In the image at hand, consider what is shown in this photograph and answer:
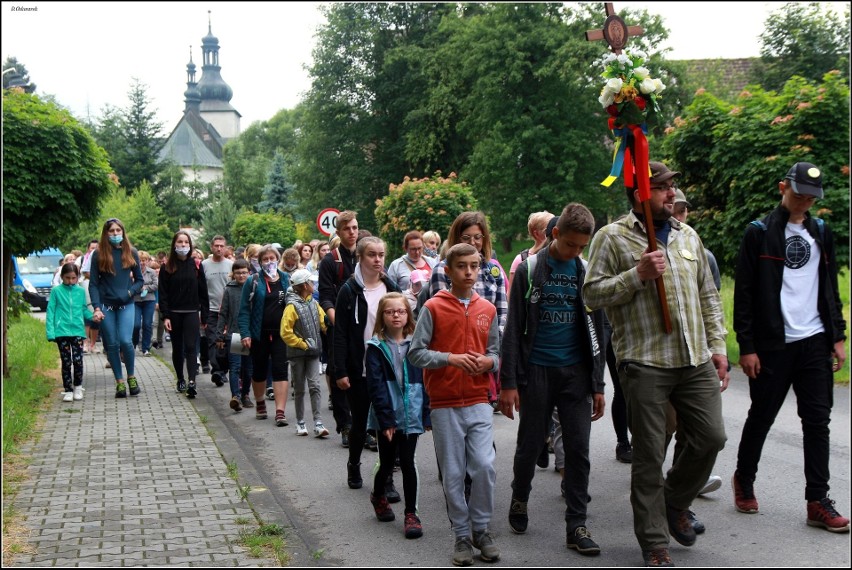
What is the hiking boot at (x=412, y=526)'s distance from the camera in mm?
6125

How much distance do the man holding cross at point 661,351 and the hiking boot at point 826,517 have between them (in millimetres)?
917

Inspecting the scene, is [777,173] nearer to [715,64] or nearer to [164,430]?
[164,430]

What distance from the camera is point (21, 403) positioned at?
10859 millimetres

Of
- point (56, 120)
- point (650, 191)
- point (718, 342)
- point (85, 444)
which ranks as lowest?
point (85, 444)

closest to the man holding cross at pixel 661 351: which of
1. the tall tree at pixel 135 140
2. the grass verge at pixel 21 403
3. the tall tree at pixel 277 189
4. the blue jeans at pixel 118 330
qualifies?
the grass verge at pixel 21 403

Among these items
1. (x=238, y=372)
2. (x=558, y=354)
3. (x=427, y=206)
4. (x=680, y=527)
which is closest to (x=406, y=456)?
(x=558, y=354)

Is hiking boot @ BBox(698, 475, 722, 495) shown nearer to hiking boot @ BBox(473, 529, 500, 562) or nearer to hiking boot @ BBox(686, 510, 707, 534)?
hiking boot @ BBox(686, 510, 707, 534)

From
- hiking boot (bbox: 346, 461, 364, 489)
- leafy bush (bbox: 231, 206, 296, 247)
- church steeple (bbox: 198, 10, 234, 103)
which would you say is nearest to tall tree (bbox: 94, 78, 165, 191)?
leafy bush (bbox: 231, 206, 296, 247)

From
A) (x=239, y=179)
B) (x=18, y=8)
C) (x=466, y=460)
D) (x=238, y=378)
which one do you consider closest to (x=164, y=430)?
(x=238, y=378)

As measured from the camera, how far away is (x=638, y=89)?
545 centimetres

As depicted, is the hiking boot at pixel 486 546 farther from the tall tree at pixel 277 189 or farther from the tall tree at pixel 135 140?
the tall tree at pixel 135 140

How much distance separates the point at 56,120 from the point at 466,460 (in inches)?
304

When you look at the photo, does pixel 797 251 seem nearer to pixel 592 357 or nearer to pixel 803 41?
pixel 592 357

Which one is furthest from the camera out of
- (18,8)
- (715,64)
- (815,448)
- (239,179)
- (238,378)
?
(239,179)
